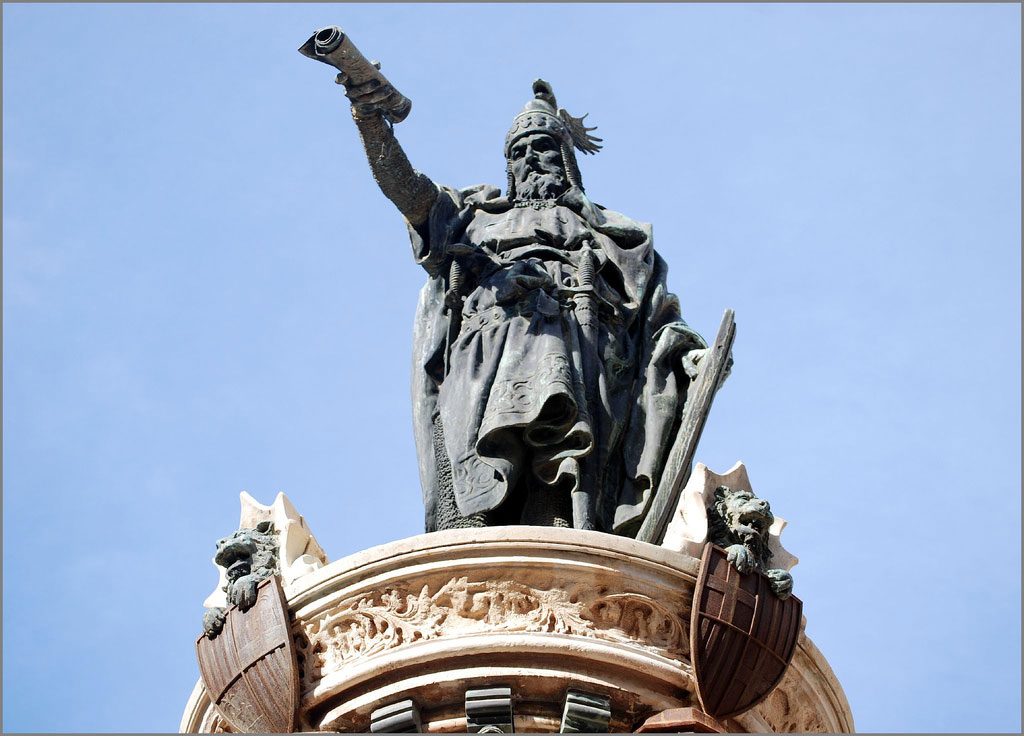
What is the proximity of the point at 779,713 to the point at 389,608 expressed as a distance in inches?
83.1

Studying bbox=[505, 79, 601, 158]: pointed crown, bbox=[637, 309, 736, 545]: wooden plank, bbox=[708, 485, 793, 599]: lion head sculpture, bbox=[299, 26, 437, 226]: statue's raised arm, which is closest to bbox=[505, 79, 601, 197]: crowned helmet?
bbox=[505, 79, 601, 158]: pointed crown

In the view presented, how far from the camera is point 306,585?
962 cm

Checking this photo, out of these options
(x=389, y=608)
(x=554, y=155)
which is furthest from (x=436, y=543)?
(x=554, y=155)

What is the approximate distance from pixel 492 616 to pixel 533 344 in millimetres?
2304

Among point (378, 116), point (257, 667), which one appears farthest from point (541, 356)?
point (257, 667)

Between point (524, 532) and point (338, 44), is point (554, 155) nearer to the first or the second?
point (338, 44)

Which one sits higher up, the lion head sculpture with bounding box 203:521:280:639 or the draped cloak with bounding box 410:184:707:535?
the draped cloak with bounding box 410:184:707:535

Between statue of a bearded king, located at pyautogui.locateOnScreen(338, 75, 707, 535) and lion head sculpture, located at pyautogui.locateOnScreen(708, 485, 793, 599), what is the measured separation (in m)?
0.86

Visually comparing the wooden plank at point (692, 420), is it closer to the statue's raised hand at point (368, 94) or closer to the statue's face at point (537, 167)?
the statue's face at point (537, 167)

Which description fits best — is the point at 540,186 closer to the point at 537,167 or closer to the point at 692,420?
the point at 537,167

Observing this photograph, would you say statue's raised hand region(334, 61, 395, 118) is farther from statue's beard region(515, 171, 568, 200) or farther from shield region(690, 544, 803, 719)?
shield region(690, 544, 803, 719)

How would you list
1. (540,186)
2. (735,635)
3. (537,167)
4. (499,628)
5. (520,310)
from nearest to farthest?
(499,628) < (735,635) < (520,310) < (540,186) < (537,167)

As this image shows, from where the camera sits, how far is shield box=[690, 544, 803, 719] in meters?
9.27

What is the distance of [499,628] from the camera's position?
923cm
